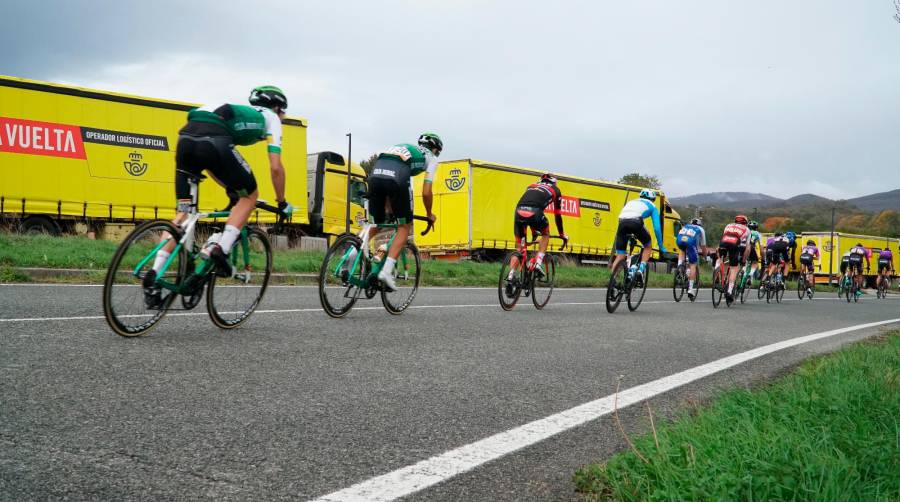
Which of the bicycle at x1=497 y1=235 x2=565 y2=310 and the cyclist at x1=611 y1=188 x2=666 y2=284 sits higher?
the cyclist at x1=611 y1=188 x2=666 y2=284

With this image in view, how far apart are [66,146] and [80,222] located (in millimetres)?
1975

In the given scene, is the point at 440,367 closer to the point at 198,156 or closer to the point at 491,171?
the point at 198,156

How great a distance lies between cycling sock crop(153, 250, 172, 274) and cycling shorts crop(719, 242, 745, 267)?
12499mm

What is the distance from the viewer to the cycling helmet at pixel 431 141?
25.1ft

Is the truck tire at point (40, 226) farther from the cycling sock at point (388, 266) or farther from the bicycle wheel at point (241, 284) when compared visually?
the bicycle wheel at point (241, 284)

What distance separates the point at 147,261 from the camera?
5152 mm

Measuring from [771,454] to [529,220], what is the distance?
784cm

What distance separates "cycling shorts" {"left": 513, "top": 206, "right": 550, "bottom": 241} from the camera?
1023 cm

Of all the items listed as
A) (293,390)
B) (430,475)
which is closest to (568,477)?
(430,475)

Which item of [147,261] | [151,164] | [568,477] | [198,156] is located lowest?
[568,477]

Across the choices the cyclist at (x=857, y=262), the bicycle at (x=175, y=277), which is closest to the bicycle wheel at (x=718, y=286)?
the bicycle at (x=175, y=277)

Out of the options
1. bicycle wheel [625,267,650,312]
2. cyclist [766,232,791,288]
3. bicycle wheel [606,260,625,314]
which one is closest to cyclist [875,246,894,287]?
cyclist [766,232,791,288]

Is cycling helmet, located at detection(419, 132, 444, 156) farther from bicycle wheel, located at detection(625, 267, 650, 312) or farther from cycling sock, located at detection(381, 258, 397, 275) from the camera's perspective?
bicycle wheel, located at detection(625, 267, 650, 312)

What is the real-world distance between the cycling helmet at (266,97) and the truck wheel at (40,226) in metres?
15.0
